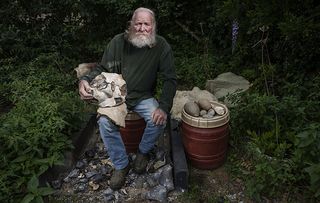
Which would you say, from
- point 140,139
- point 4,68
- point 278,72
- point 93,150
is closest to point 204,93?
point 278,72

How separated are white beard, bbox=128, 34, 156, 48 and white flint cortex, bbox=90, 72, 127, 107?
0.45m

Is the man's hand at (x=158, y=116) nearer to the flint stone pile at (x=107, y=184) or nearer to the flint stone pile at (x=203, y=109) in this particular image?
the flint stone pile at (x=203, y=109)

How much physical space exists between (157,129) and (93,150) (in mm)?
1185

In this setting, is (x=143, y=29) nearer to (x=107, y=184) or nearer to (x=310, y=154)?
(x=107, y=184)

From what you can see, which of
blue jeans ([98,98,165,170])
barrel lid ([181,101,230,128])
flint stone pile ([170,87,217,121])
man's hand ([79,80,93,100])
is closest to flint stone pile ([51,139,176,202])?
blue jeans ([98,98,165,170])

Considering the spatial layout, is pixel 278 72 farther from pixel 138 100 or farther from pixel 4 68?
pixel 4 68

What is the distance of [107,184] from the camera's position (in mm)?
4547

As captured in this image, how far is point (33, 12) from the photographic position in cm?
722

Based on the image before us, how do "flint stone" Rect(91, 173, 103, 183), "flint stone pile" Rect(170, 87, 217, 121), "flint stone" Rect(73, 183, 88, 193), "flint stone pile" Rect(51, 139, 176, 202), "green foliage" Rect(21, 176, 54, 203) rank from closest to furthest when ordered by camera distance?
"green foliage" Rect(21, 176, 54, 203), "flint stone pile" Rect(51, 139, 176, 202), "flint stone" Rect(73, 183, 88, 193), "flint stone" Rect(91, 173, 103, 183), "flint stone pile" Rect(170, 87, 217, 121)

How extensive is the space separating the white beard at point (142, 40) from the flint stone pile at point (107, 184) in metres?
1.40

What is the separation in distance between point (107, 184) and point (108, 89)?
1187 millimetres

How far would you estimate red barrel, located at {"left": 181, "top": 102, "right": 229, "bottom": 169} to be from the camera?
439 centimetres

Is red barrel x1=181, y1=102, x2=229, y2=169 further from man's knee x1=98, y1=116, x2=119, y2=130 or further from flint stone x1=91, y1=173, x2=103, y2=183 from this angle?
flint stone x1=91, y1=173, x2=103, y2=183

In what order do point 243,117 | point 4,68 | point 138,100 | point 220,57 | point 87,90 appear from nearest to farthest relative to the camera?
1. point 87,90
2. point 138,100
3. point 243,117
4. point 4,68
5. point 220,57
